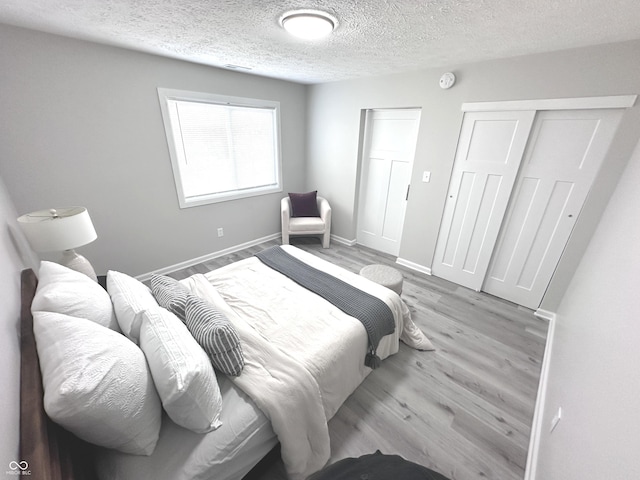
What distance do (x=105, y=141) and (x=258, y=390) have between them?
106 inches

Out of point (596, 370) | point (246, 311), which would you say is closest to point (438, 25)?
point (596, 370)

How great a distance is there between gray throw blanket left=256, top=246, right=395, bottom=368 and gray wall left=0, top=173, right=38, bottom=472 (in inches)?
56.5

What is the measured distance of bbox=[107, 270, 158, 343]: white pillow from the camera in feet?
3.65

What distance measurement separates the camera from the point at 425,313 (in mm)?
2473

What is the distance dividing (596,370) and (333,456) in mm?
1298

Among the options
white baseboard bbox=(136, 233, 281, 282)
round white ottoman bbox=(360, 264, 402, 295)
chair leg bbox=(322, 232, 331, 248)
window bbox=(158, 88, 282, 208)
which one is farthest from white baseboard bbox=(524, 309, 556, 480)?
window bbox=(158, 88, 282, 208)

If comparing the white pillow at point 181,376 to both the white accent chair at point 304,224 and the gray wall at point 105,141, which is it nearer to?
the gray wall at point 105,141

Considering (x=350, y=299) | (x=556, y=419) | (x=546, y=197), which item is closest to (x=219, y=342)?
(x=350, y=299)

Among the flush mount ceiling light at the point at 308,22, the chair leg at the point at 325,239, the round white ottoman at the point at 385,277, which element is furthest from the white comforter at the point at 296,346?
the flush mount ceiling light at the point at 308,22

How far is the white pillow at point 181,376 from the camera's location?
2.93ft

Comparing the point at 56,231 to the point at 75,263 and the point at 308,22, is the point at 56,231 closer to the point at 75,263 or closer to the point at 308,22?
the point at 75,263

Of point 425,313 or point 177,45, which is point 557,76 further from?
point 177,45

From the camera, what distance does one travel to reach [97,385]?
2.37ft

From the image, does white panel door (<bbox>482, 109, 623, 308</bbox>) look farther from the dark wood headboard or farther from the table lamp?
the table lamp
